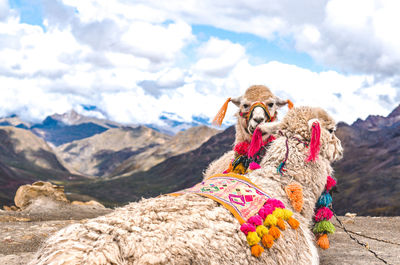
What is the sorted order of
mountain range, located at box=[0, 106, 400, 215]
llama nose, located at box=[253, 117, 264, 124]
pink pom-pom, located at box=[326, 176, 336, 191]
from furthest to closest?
mountain range, located at box=[0, 106, 400, 215]
llama nose, located at box=[253, 117, 264, 124]
pink pom-pom, located at box=[326, 176, 336, 191]

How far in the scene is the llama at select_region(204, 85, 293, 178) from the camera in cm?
831

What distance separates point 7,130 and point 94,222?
225 m

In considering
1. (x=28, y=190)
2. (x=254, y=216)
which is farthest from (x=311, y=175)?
(x=28, y=190)

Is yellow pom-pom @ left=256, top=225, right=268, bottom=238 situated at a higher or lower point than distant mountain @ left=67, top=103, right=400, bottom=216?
higher

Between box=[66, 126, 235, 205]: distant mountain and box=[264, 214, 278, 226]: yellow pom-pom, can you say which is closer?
box=[264, 214, 278, 226]: yellow pom-pom

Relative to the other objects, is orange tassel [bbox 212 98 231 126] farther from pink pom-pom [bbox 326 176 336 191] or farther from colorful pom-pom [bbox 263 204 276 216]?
colorful pom-pom [bbox 263 204 276 216]

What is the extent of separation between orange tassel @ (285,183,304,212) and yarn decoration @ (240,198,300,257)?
430mm

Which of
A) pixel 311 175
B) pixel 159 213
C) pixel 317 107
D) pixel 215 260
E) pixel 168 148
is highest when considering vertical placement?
pixel 317 107

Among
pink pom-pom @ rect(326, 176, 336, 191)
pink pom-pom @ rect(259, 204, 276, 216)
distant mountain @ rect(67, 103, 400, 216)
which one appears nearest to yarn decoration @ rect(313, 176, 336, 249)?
pink pom-pom @ rect(326, 176, 336, 191)

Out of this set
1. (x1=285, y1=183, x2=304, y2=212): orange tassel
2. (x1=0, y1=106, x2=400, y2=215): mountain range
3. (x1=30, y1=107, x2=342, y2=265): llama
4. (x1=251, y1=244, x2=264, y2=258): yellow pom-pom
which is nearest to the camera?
(x1=30, y1=107, x2=342, y2=265): llama

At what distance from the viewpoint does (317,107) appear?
6090 mm

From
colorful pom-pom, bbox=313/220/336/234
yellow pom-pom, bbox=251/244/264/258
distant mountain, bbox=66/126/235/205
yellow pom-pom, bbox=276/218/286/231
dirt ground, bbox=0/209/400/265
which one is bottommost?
distant mountain, bbox=66/126/235/205

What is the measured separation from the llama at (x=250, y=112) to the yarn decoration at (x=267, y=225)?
4006mm

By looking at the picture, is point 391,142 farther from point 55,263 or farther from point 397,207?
point 55,263
